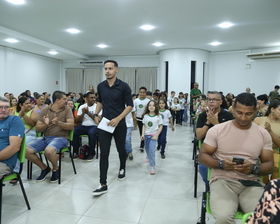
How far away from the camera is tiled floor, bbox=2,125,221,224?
220 centimetres

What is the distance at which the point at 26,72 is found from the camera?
10.9 metres

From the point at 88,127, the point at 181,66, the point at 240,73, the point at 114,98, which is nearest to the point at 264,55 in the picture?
the point at 240,73

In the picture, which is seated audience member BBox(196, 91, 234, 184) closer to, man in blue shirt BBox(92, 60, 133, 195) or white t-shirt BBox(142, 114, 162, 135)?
man in blue shirt BBox(92, 60, 133, 195)

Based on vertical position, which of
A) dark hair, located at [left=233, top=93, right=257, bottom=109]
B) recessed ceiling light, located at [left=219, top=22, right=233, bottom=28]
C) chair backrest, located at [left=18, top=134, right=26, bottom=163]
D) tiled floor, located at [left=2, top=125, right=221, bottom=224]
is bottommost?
tiled floor, located at [left=2, top=125, right=221, bottom=224]


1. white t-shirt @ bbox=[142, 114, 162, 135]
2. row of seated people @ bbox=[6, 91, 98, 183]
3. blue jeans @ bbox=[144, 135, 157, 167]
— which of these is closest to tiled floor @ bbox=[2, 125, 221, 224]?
blue jeans @ bbox=[144, 135, 157, 167]

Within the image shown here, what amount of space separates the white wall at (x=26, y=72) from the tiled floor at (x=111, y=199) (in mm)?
7838

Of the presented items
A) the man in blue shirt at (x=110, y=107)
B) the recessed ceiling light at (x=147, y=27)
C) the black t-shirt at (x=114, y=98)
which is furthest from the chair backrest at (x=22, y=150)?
the recessed ceiling light at (x=147, y=27)

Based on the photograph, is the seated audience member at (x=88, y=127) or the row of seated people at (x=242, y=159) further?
the seated audience member at (x=88, y=127)

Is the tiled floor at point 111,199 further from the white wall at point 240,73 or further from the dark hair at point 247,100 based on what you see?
the white wall at point 240,73

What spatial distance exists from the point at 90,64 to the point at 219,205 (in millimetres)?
11778

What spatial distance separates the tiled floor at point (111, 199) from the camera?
7.23 ft

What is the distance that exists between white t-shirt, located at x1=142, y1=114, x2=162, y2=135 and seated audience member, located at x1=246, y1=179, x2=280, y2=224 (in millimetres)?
2743

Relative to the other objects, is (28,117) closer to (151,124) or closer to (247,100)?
(151,124)

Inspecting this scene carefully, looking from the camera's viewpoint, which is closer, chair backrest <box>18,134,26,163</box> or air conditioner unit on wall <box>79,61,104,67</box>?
chair backrest <box>18,134,26,163</box>
